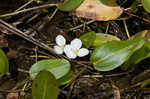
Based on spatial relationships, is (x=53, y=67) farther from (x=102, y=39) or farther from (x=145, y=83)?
(x=145, y=83)

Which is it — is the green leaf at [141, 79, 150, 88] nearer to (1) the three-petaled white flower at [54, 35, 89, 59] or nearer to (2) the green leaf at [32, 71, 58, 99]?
(1) the three-petaled white flower at [54, 35, 89, 59]

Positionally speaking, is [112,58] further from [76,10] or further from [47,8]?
[47,8]

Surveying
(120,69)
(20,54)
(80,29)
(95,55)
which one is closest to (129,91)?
(120,69)

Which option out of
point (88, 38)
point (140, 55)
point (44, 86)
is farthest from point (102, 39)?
point (44, 86)

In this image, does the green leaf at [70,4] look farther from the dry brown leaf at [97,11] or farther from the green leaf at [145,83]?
the green leaf at [145,83]

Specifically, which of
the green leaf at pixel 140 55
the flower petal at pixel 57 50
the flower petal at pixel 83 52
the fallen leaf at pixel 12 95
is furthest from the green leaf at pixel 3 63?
the green leaf at pixel 140 55
